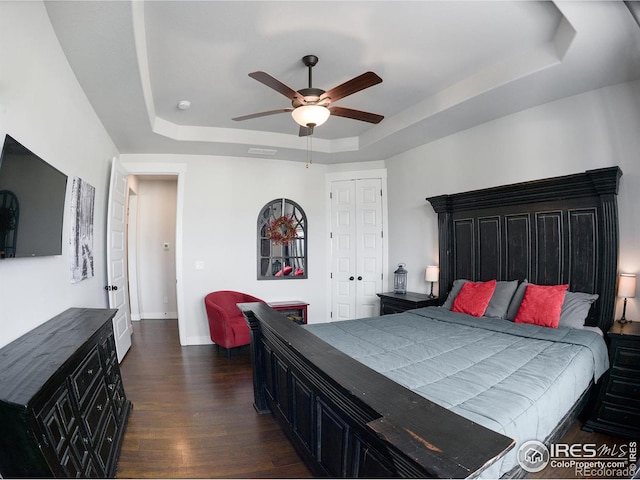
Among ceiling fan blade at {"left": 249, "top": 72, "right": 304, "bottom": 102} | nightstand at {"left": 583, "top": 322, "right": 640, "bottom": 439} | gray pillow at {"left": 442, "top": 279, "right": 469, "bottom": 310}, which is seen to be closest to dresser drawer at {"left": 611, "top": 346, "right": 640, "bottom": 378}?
nightstand at {"left": 583, "top": 322, "right": 640, "bottom": 439}

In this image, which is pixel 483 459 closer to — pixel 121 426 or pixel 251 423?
pixel 251 423

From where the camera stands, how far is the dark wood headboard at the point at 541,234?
8.55 ft

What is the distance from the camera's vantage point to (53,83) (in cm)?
215

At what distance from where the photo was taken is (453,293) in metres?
3.57

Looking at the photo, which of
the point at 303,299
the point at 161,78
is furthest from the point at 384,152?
the point at 161,78

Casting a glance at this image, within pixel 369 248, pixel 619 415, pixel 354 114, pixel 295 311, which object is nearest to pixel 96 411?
pixel 354 114

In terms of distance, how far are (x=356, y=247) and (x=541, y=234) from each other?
2.60 meters

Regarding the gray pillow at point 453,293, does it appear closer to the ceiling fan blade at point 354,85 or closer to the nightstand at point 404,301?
the nightstand at point 404,301

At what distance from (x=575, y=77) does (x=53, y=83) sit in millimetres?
4052

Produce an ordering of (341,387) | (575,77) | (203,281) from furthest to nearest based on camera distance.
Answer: (203,281) < (575,77) < (341,387)

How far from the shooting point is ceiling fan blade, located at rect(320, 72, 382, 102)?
85.9 inches

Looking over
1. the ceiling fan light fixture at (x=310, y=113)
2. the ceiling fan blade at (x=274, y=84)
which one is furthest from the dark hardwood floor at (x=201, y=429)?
the ceiling fan blade at (x=274, y=84)

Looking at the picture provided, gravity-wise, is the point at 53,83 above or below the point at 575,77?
below

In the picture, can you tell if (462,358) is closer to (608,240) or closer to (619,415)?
(619,415)
